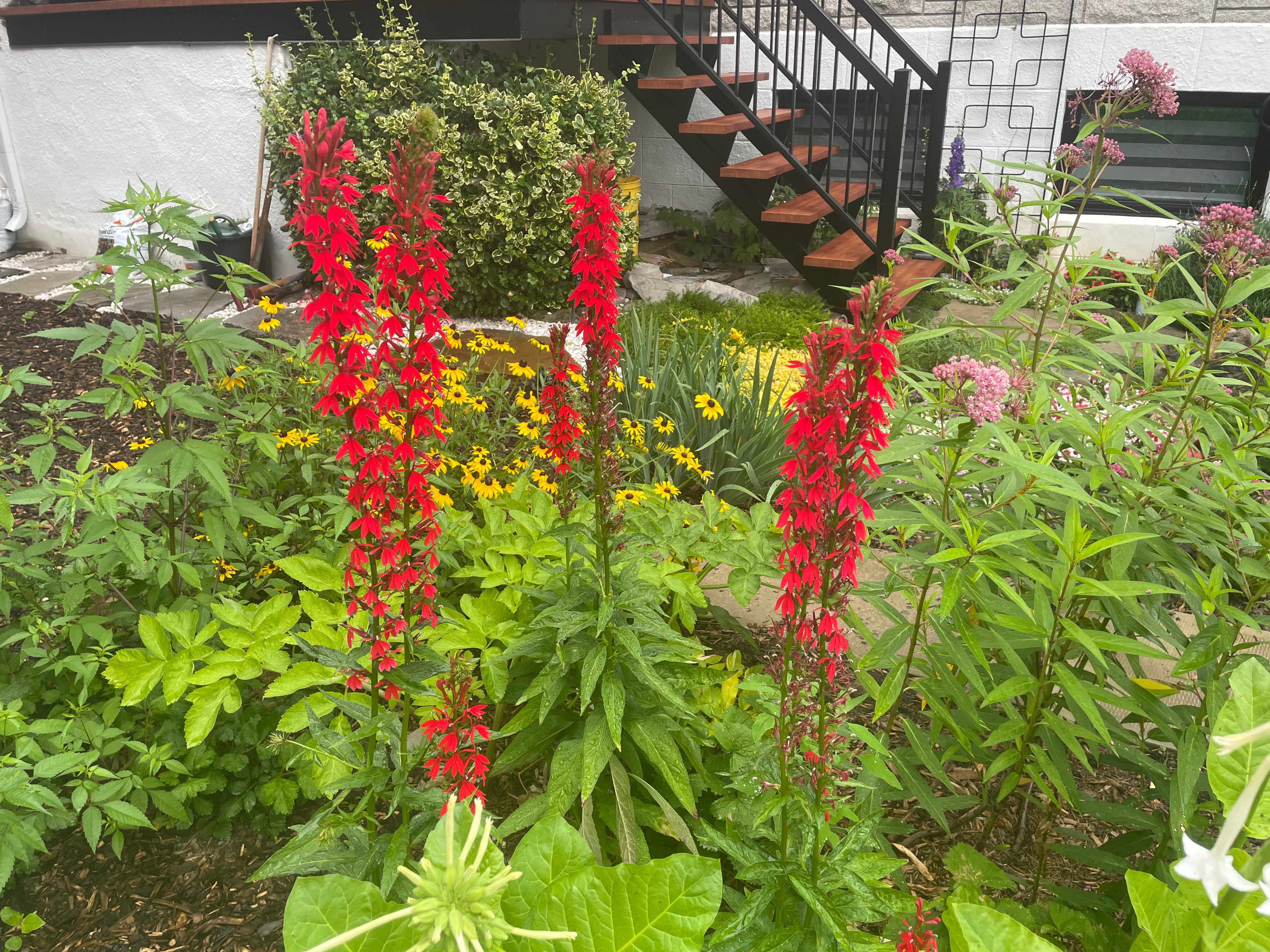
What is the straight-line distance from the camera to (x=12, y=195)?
840cm

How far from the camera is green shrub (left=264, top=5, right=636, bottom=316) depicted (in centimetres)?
545

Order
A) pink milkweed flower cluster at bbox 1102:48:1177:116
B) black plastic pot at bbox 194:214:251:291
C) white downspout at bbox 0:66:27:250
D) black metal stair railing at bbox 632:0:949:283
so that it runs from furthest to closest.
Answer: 1. white downspout at bbox 0:66:27:250
2. black plastic pot at bbox 194:214:251:291
3. black metal stair railing at bbox 632:0:949:283
4. pink milkweed flower cluster at bbox 1102:48:1177:116

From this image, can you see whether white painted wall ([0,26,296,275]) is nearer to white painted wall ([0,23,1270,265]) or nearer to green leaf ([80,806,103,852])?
white painted wall ([0,23,1270,265])

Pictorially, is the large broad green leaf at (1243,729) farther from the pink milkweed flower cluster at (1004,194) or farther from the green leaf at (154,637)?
the green leaf at (154,637)

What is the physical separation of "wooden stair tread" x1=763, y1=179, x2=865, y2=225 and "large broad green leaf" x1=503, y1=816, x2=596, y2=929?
539cm

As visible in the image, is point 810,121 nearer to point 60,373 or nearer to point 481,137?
point 481,137

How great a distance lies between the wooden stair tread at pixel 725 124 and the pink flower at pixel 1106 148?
3.82 meters

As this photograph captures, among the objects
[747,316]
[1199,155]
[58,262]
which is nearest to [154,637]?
[747,316]

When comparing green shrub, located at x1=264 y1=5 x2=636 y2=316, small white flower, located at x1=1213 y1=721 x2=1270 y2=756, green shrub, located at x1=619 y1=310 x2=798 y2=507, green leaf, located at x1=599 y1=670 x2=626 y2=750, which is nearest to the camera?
small white flower, located at x1=1213 y1=721 x2=1270 y2=756

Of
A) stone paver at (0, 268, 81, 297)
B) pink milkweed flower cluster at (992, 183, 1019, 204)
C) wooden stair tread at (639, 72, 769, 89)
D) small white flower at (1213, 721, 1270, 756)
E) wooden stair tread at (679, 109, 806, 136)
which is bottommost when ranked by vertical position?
stone paver at (0, 268, 81, 297)

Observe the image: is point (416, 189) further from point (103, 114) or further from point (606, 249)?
point (103, 114)

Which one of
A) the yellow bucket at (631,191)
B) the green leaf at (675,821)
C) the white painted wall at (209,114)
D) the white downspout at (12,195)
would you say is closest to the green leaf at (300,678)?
the green leaf at (675,821)

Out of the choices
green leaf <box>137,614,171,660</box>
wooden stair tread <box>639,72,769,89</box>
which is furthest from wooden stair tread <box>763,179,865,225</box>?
green leaf <box>137,614,171,660</box>

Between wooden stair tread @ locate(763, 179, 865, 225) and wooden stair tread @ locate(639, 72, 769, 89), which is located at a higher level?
wooden stair tread @ locate(639, 72, 769, 89)
